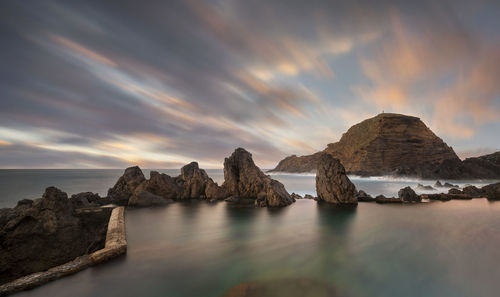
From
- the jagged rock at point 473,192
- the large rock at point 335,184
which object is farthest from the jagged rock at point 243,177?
the jagged rock at point 473,192

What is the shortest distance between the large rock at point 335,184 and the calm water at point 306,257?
5746mm

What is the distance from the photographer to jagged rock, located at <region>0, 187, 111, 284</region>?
771 centimetres

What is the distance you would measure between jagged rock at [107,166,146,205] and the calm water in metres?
9.82

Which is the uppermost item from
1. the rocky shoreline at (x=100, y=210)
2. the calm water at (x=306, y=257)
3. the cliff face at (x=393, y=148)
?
the cliff face at (x=393, y=148)

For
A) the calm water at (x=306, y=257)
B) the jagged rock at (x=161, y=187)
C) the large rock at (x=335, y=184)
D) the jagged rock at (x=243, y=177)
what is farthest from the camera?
the jagged rock at (x=243, y=177)

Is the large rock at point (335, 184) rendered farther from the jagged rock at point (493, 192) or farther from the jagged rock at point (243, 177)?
the jagged rock at point (493, 192)

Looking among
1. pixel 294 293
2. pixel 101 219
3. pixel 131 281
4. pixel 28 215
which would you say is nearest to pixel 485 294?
pixel 294 293

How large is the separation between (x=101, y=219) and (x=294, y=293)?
1429 centimetres

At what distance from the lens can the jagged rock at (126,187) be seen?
812 inches

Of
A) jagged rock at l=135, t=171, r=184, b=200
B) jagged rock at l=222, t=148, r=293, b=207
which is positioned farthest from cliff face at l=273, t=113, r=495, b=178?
jagged rock at l=135, t=171, r=184, b=200

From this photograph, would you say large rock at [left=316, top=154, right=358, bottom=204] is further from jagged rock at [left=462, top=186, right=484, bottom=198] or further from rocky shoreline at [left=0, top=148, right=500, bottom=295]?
jagged rock at [left=462, top=186, right=484, bottom=198]

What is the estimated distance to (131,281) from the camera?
569 cm

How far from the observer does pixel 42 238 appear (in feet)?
27.6

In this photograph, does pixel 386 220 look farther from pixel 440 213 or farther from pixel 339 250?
pixel 339 250
